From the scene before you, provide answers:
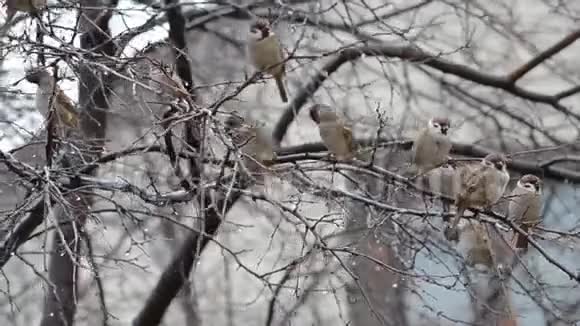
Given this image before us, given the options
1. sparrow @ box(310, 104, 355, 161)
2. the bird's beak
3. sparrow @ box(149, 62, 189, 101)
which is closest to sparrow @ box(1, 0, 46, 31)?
the bird's beak

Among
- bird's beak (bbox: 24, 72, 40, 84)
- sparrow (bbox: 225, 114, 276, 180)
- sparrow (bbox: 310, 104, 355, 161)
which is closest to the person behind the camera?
bird's beak (bbox: 24, 72, 40, 84)

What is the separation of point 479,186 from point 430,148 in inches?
14.2

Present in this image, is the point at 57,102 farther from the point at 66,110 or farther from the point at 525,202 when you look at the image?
the point at 525,202

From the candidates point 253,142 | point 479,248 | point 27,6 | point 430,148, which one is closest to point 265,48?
point 253,142

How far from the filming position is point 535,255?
4.09m

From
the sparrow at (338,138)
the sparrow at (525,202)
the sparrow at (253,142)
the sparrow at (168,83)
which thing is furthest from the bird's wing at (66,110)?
the sparrow at (525,202)

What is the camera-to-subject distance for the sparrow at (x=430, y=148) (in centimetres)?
309

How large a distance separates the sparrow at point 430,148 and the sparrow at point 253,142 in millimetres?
510

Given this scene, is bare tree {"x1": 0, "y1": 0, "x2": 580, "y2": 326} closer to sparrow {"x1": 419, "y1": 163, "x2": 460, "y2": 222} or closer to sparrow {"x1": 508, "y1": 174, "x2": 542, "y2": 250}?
sparrow {"x1": 419, "y1": 163, "x2": 460, "y2": 222}

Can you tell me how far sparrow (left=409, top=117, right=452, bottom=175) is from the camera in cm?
309

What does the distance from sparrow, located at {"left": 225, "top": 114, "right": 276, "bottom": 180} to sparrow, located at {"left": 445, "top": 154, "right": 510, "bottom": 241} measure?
65 centimetres

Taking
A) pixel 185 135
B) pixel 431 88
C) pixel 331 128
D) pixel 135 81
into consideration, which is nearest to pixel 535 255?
pixel 431 88

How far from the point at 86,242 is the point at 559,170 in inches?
91.4

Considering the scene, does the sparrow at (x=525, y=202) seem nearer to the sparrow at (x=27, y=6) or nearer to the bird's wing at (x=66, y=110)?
the bird's wing at (x=66, y=110)
